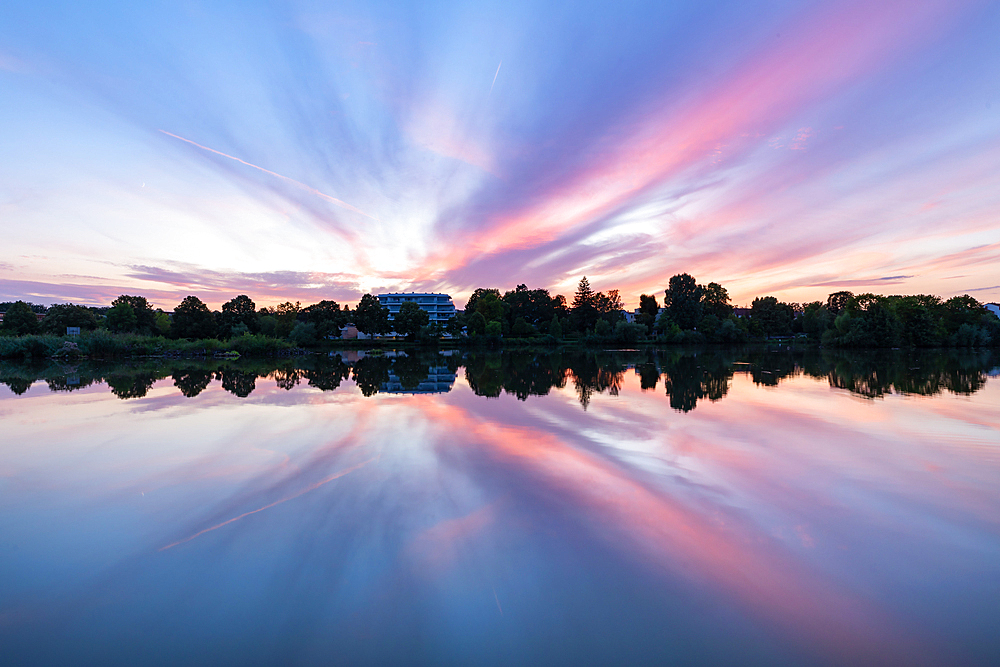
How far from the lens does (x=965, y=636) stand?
9.50 ft

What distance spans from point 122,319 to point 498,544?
71778 millimetres

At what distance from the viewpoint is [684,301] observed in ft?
236

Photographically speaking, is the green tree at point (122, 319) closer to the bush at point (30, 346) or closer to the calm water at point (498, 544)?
the bush at point (30, 346)

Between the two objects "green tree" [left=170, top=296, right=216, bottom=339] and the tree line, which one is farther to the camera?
"green tree" [left=170, top=296, right=216, bottom=339]

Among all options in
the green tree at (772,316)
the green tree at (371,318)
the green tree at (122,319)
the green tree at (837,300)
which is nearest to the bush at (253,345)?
the green tree at (371,318)

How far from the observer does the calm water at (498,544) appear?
2883 mm

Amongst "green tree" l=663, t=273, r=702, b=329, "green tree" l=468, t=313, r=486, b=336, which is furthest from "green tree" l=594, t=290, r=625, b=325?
"green tree" l=468, t=313, r=486, b=336

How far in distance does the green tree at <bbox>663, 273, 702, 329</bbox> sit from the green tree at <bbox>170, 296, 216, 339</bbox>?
68.9 m

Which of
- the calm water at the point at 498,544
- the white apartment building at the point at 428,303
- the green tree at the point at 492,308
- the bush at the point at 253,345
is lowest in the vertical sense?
the calm water at the point at 498,544

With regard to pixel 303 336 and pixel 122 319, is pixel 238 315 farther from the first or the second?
pixel 303 336

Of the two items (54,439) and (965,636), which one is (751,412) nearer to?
(965,636)

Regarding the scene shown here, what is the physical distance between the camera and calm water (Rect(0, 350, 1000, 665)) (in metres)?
2.88

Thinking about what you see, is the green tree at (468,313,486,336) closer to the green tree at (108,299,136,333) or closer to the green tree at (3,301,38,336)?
the green tree at (108,299,136,333)

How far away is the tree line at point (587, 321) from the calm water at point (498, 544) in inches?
2043
